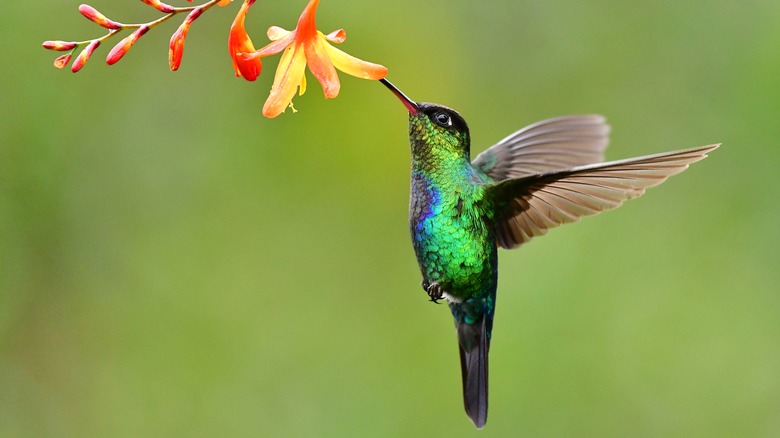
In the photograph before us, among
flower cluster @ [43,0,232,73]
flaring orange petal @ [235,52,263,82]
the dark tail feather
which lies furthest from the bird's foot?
flower cluster @ [43,0,232,73]

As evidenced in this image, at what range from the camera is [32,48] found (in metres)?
4.85

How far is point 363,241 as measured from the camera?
5207 millimetres

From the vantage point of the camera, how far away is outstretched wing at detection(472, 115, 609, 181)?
9.95 feet

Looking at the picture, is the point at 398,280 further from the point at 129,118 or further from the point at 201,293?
the point at 129,118

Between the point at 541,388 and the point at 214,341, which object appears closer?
the point at 541,388

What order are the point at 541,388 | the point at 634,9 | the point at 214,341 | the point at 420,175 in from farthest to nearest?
the point at 634,9
the point at 214,341
the point at 541,388
the point at 420,175

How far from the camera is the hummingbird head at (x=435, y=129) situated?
2.48 m

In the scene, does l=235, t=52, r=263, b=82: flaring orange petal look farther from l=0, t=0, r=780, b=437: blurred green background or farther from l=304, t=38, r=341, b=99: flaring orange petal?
l=0, t=0, r=780, b=437: blurred green background

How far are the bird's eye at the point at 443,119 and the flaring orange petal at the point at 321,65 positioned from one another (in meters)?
0.46

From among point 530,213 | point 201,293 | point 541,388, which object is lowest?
point 541,388

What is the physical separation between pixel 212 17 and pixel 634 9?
239 cm

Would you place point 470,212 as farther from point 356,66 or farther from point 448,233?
point 356,66

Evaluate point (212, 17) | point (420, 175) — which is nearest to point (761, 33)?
point (212, 17)

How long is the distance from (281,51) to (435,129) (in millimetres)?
564
